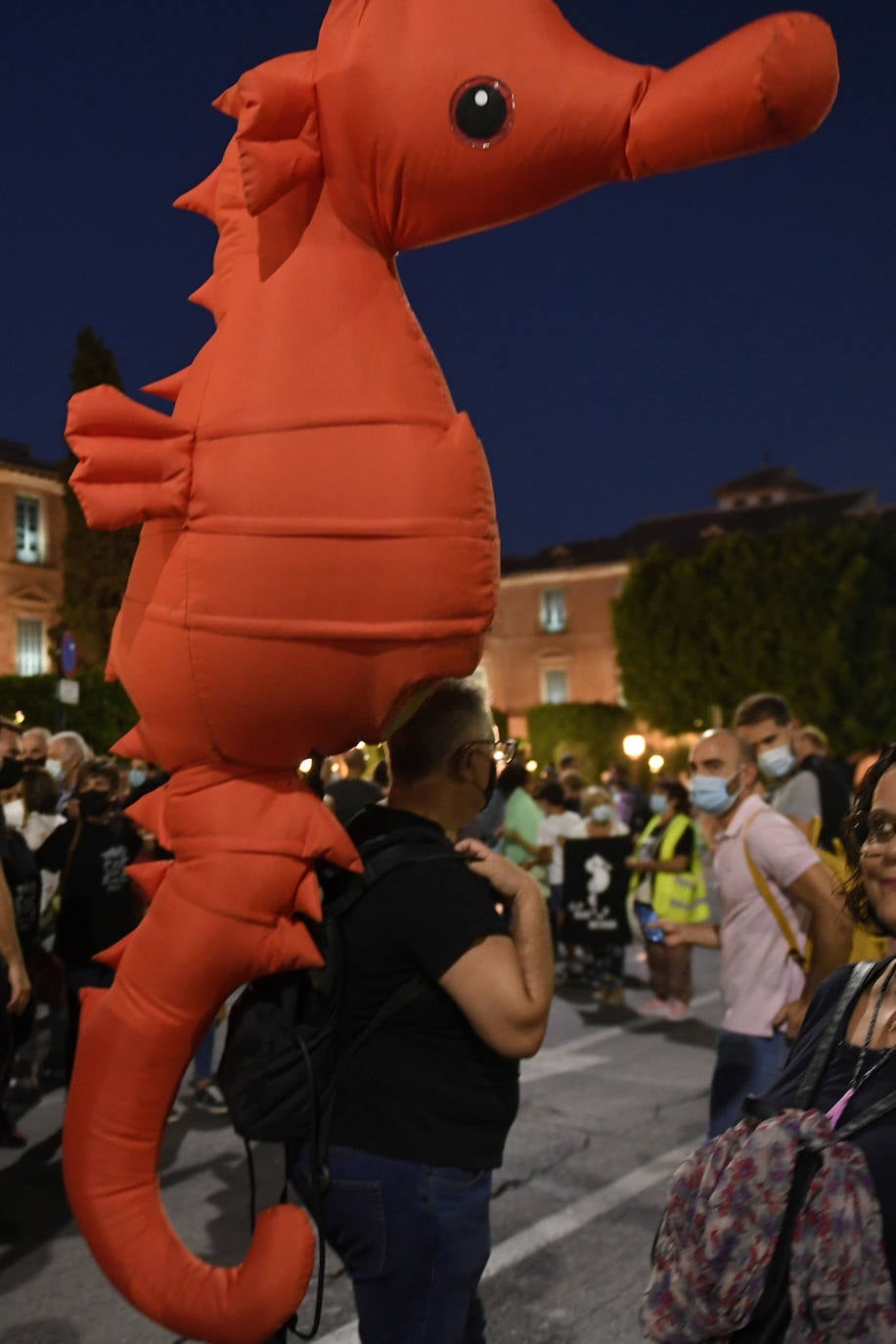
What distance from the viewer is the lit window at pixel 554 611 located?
1779 inches

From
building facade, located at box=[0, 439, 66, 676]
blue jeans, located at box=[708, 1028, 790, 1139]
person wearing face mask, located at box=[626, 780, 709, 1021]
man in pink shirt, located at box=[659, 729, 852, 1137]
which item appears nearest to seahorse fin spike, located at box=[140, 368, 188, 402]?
man in pink shirt, located at box=[659, 729, 852, 1137]

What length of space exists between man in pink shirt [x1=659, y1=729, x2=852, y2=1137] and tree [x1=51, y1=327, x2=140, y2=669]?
26.4m

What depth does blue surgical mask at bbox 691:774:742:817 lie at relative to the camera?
4297mm

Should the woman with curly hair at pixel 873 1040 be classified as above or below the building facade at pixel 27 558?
below

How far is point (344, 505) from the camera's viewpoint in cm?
215

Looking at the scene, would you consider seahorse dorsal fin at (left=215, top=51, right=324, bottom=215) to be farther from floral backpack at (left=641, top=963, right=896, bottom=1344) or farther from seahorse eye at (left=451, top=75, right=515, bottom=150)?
floral backpack at (left=641, top=963, right=896, bottom=1344)

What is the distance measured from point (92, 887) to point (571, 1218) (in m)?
2.79

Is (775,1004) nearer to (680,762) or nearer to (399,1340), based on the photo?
(399,1340)

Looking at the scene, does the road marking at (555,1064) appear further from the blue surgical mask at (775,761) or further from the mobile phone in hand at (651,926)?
the mobile phone in hand at (651,926)

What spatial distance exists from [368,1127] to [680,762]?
1159 inches

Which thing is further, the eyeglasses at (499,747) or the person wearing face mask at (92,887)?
the person wearing face mask at (92,887)

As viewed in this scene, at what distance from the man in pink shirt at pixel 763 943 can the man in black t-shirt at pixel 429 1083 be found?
173 cm

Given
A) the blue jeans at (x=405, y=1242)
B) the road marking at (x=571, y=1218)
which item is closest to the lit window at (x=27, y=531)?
Result: the road marking at (x=571, y=1218)

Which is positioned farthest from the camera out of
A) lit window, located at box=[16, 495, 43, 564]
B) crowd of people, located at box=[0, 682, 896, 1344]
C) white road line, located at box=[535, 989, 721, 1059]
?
lit window, located at box=[16, 495, 43, 564]
